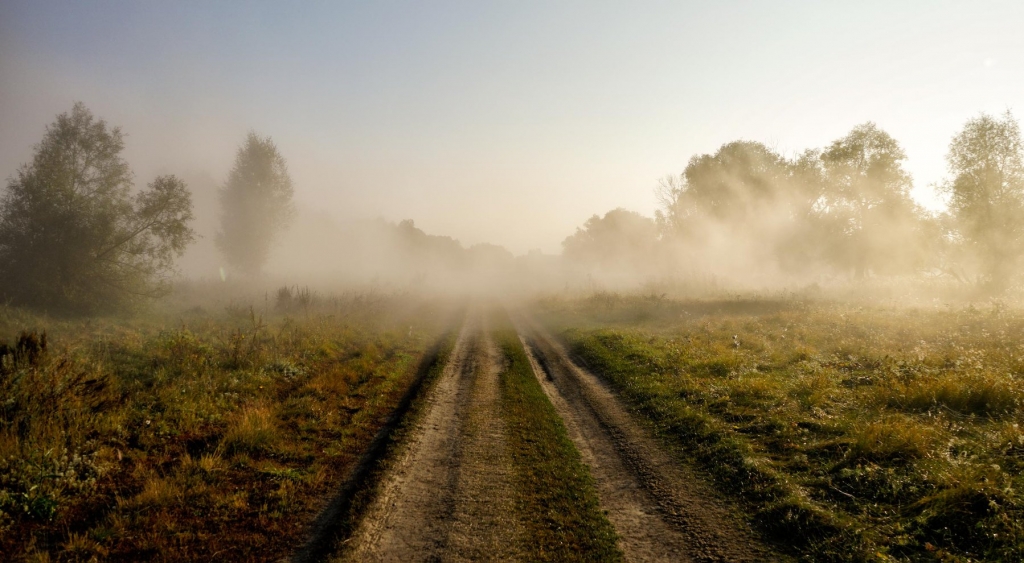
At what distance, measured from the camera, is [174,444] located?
699cm

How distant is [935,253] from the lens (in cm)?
3109

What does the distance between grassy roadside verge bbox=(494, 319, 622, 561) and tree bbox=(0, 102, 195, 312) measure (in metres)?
26.0

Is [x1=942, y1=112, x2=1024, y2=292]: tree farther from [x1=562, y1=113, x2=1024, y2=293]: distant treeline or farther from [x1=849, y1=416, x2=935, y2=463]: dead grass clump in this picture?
[x1=849, y1=416, x2=935, y2=463]: dead grass clump

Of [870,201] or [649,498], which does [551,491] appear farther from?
[870,201]

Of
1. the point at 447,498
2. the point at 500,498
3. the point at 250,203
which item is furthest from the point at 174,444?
the point at 250,203

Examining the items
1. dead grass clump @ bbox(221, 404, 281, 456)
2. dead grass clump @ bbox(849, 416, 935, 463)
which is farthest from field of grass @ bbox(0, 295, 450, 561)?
dead grass clump @ bbox(849, 416, 935, 463)

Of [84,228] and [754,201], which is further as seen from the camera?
[754,201]

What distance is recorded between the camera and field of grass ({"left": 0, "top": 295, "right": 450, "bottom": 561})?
465 cm

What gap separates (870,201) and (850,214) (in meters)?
1.72

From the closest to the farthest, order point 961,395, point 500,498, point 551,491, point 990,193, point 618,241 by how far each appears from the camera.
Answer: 1. point 500,498
2. point 551,491
3. point 961,395
4. point 990,193
5. point 618,241

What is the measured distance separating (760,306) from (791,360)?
13.9 m

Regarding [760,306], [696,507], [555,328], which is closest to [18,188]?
[555,328]

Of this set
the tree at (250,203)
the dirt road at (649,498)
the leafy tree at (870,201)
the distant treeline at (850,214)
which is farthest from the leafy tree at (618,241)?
the dirt road at (649,498)

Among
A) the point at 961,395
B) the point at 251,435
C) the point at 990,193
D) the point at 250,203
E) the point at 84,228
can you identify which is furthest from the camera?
the point at 250,203
